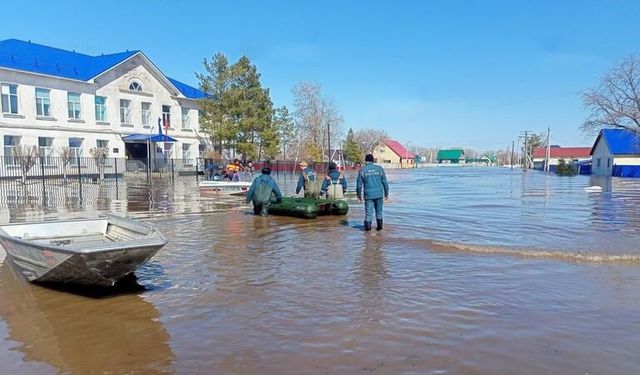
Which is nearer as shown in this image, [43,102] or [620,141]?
[43,102]

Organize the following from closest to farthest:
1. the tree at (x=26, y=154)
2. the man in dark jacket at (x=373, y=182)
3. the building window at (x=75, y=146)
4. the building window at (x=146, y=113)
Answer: the man in dark jacket at (x=373, y=182) → the tree at (x=26, y=154) → the building window at (x=75, y=146) → the building window at (x=146, y=113)

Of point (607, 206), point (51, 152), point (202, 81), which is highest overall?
point (202, 81)

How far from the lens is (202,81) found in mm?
43188

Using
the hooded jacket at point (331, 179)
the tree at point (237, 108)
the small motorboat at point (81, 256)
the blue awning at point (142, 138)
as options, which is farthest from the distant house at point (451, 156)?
the small motorboat at point (81, 256)

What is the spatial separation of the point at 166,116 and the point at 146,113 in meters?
2.01

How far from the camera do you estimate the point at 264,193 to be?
13555 mm

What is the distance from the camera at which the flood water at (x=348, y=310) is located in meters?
4.16

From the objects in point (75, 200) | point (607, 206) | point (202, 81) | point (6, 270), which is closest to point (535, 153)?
point (202, 81)

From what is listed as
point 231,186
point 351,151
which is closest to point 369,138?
point 351,151

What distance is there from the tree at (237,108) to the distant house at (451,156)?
136 m

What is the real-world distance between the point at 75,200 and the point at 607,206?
21517 millimetres

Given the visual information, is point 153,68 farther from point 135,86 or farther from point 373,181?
point 373,181

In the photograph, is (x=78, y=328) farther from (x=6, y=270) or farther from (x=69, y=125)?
(x=69, y=125)

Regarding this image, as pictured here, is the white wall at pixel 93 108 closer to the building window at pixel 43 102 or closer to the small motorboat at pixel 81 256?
the building window at pixel 43 102
